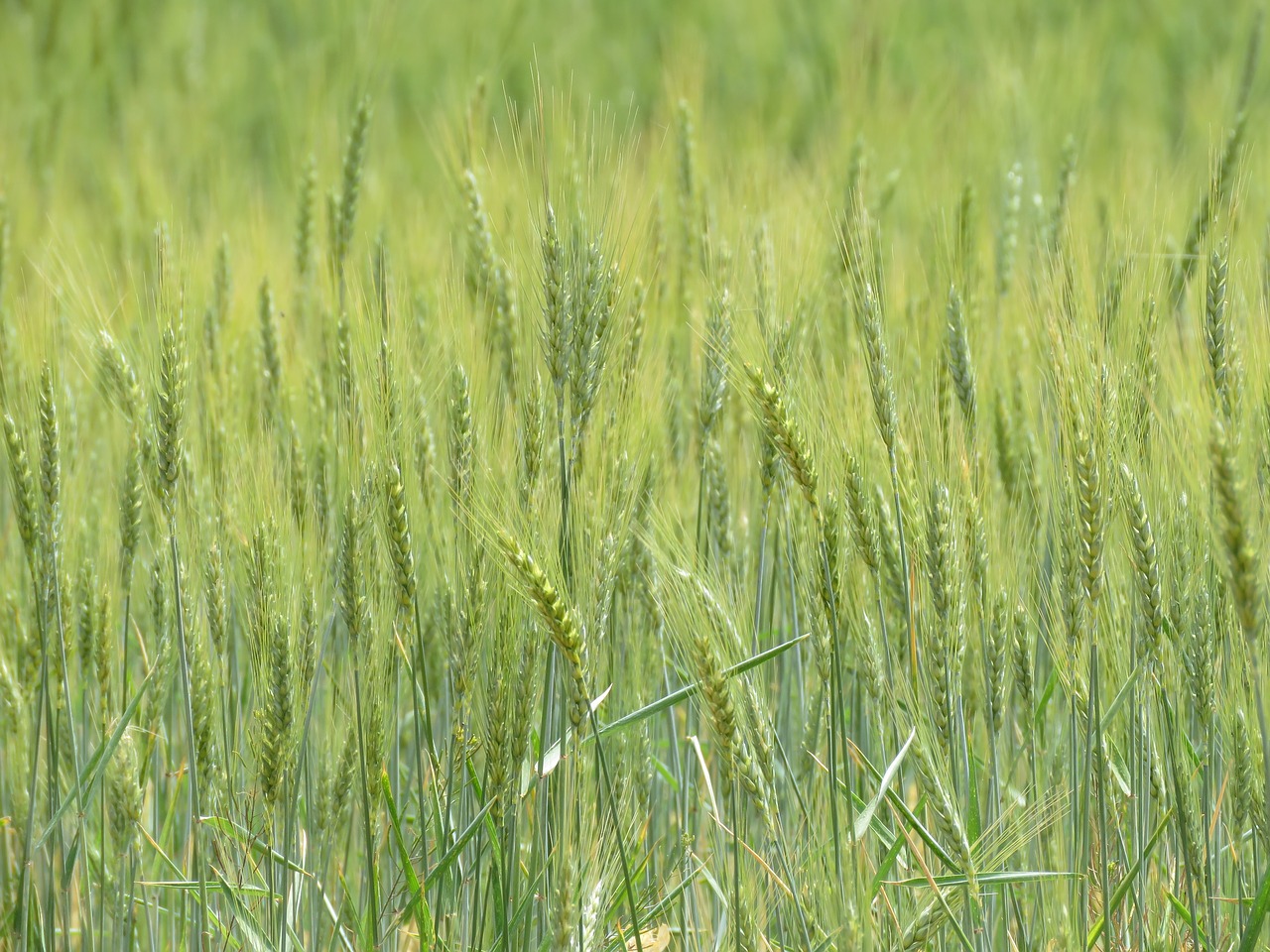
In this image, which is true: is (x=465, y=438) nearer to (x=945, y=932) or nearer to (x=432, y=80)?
(x=945, y=932)

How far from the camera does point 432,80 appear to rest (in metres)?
6.54

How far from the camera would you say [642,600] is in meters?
1.71

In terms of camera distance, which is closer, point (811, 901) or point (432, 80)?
point (811, 901)

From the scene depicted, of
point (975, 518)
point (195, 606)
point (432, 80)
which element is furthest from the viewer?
point (432, 80)

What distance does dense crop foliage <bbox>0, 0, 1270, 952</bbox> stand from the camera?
4.21ft

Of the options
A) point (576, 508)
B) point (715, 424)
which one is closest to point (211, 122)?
point (715, 424)

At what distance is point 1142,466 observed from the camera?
4.42ft

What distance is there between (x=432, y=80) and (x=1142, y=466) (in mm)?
5844

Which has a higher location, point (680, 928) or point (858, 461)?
point (858, 461)

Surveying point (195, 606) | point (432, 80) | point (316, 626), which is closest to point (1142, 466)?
point (316, 626)

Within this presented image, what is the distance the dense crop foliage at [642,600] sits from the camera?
→ 1.28 m

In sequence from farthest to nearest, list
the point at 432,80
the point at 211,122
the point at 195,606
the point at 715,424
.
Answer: the point at 432,80, the point at 211,122, the point at 715,424, the point at 195,606

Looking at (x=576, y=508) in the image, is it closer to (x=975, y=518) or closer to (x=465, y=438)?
(x=465, y=438)

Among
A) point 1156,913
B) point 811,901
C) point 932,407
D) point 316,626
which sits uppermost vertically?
point 932,407
